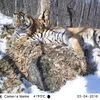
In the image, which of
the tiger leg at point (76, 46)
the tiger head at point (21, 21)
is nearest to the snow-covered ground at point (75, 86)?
the tiger head at point (21, 21)

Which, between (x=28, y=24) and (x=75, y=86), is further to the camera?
(x=28, y=24)

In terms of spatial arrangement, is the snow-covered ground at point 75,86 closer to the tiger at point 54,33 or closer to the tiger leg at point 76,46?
the tiger at point 54,33

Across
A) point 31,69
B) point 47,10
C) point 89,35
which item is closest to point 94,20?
point 89,35

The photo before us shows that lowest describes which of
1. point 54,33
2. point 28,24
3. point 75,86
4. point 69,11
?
point 75,86

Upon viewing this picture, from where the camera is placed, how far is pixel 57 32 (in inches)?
223

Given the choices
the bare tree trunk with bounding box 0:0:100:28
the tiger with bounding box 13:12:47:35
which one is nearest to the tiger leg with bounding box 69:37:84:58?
the bare tree trunk with bounding box 0:0:100:28

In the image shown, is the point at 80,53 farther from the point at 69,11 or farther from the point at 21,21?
the point at 21,21

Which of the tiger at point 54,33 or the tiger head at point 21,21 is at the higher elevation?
the tiger head at point 21,21

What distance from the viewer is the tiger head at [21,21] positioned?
18.3ft

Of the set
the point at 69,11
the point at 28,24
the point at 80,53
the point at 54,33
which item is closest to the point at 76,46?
the point at 80,53

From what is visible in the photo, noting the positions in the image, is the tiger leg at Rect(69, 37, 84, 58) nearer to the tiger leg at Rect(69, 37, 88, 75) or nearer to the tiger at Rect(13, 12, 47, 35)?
the tiger leg at Rect(69, 37, 88, 75)

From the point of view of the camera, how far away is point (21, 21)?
5.66 metres

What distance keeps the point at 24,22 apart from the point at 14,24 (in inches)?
5.2

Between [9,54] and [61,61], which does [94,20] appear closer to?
[61,61]
